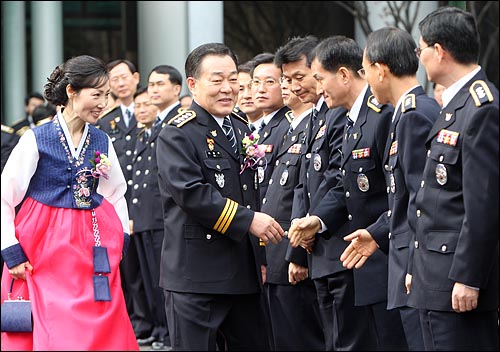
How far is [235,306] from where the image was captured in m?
6.15

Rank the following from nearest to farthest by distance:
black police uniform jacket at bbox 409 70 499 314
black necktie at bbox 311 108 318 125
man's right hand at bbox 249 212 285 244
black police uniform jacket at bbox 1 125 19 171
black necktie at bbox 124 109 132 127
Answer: black police uniform jacket at bbox 409 70 499 314 < man's right hand at bbox 249 212 285 244 < black necktie at bbox 311 108 318 125 < black necktie at bbox 124 109 132 127 < black police uniform jacket at bbox 1 125 19 171

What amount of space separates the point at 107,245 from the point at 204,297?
2.09ft

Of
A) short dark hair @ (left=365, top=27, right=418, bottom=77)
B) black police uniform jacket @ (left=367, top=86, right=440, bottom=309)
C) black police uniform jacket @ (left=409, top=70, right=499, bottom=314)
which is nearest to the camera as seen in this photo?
black police uniform jacket @ (left=409, top=70, right=499, bottom=314)

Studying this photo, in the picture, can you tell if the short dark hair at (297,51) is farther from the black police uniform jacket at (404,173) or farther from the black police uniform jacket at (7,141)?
the black police uniform jacket at (7,141)

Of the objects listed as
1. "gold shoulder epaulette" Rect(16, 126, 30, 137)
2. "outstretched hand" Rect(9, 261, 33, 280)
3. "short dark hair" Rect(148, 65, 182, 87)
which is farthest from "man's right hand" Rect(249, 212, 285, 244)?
"gold shoulder epaulette" Rect(16, 126, 30, 137)

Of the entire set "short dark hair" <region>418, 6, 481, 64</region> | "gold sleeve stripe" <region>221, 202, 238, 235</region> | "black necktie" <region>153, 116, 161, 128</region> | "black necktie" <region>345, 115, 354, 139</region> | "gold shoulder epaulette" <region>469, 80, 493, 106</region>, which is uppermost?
"short dark hair" <region>418, 6, 481, 64</region>

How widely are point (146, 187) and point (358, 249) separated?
4046 mm

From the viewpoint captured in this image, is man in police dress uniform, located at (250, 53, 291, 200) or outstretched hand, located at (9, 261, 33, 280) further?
man in police dress uniform, located at (250, 53, 291, 200)

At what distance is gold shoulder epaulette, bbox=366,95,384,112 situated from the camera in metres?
6.24

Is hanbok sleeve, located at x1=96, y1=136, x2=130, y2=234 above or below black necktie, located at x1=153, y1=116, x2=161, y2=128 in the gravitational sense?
below

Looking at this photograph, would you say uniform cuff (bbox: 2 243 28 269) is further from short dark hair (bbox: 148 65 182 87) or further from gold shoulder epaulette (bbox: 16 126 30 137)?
gold shoulder epaulette (bbox: 16 126 30 137)

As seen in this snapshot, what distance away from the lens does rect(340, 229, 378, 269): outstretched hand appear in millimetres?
5965

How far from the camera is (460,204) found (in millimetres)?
4840

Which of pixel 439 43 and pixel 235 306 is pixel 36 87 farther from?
pixel 439 43
